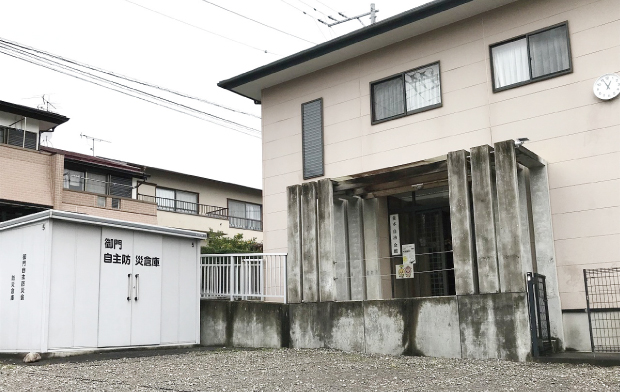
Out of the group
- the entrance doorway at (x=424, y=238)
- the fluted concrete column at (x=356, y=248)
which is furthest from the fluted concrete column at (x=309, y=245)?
the entrance doorway at (x=424, y=238)

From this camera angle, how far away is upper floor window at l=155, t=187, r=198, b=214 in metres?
31.7

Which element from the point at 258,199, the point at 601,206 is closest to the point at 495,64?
the point at 601,206

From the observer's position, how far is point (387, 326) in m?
11.7

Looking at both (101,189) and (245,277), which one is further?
(101,189)

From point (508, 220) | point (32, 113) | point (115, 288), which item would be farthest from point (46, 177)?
point (508, 220)

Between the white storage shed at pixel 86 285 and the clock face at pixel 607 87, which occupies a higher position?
the clock face at pixel 607 87

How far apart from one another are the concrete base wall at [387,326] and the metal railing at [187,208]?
57.0 ft

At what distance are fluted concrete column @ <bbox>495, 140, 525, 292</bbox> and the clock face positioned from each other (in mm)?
2184

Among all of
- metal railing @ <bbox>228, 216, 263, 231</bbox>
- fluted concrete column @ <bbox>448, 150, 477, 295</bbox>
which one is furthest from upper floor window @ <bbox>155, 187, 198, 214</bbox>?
fluted concrete column @ <bbox>448, 150, 477, 295</bbox>

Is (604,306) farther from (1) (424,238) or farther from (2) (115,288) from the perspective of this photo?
(2) (115,288)

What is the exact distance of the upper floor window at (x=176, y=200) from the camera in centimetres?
3170

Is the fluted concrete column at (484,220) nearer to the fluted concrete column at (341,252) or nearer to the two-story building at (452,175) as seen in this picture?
the two-story building at (452,175)

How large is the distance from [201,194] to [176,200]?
6.39 ft

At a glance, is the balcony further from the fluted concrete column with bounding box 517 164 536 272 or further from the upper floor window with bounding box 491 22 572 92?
the fluted concrete column with bounding box 517 164 536 272
